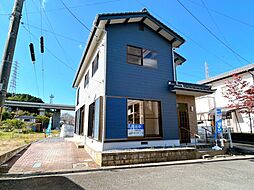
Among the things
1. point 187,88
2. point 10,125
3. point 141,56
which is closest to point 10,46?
point 141,56

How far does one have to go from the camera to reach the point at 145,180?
15.5ft

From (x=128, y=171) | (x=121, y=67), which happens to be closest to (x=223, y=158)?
(x=128, y=171)

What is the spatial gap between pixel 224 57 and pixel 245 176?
40.4ft

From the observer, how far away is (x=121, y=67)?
26.9ft

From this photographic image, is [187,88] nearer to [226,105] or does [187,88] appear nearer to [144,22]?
[144,22]

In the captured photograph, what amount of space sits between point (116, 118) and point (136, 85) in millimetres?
2146

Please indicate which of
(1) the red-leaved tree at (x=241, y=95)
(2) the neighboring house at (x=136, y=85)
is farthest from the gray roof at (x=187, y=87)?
(1) the red-leaved tree at (x=241, y=95)

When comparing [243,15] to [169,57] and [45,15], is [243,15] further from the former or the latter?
[45,15]

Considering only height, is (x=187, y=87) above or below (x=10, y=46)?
below

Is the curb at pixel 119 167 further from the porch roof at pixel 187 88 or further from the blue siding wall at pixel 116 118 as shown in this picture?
the porch roof at pixel 187 88

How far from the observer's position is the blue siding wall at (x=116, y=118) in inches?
284

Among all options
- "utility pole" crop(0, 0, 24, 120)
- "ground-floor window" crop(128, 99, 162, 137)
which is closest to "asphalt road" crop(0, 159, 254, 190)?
"utility pole" crop(0, 0, 24, 120)

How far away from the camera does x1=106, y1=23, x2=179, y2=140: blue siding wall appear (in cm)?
795

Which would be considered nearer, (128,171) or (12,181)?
(12,181)
